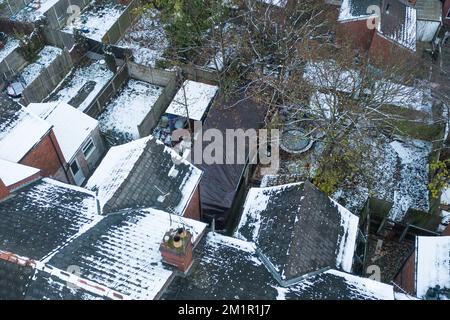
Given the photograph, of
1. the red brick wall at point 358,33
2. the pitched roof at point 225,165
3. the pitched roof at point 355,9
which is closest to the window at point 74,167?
the pitched roof at point 225,165

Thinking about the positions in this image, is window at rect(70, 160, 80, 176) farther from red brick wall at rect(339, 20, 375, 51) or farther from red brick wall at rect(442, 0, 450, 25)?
red brick wall at rect(442, 0, 450, 25)

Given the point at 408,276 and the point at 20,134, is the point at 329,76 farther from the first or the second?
the point at 20,134

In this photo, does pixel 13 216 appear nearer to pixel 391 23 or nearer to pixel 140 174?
pixel 140 174

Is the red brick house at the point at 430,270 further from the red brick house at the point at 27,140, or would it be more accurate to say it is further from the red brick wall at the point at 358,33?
the red brick house at the point at 27,140
